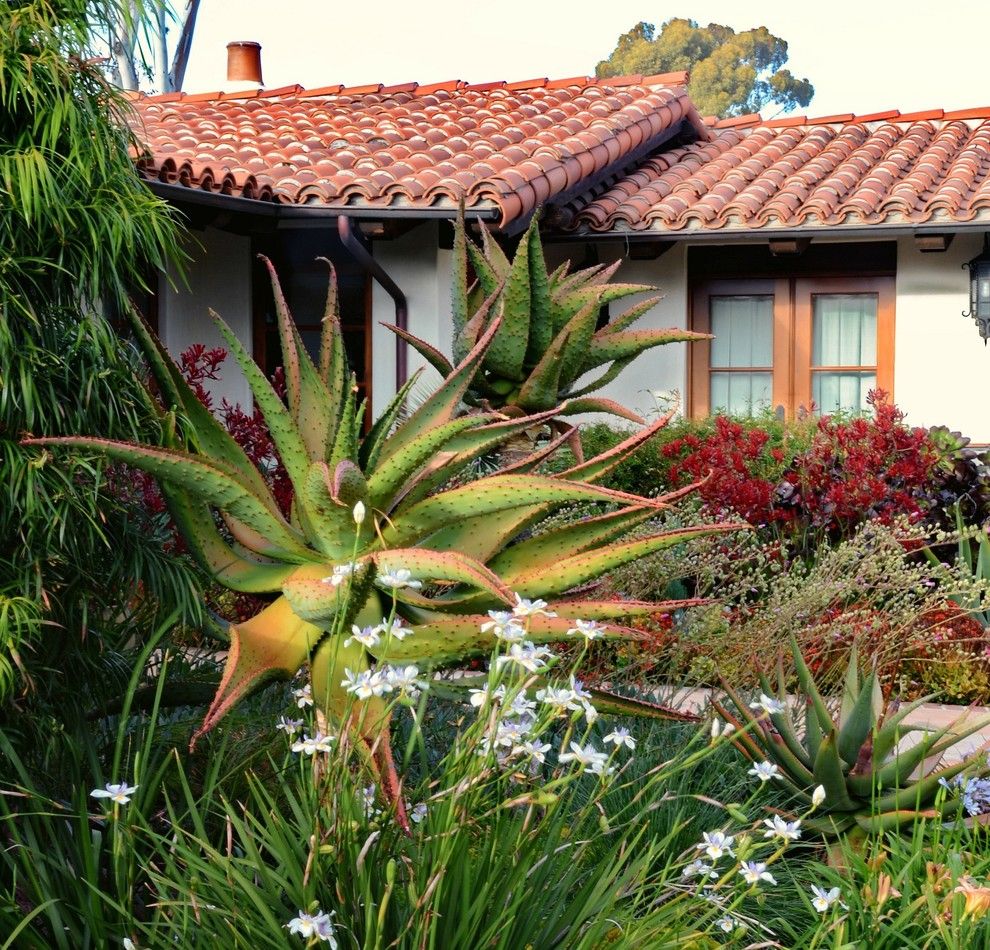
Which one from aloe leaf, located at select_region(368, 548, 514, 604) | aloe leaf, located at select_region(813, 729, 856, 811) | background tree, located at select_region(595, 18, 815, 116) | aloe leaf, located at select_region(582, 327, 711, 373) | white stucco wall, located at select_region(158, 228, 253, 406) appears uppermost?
background tree, located at select_region(595, 18, 815, 116)

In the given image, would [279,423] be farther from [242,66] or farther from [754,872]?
[242,66]

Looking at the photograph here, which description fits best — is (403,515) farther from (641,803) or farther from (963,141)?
(963,141)

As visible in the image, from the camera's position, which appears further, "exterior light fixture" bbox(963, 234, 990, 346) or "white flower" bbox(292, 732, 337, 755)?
"exterior light fixture" bbox(963, 234, 990, 346)

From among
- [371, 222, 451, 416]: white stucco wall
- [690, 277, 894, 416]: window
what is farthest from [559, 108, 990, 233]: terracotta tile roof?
[371, 222, 451, 416]: white stucco wall

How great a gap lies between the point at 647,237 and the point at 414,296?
210 cm

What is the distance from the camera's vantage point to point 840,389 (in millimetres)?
11453

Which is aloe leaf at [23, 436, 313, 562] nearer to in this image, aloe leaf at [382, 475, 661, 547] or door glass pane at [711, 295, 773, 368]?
aloe leaf at [382, 475, 661, 547]

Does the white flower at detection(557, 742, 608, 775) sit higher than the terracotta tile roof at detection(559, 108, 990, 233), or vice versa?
the terracotta tile roof at detection(559, 108, 990, 233)

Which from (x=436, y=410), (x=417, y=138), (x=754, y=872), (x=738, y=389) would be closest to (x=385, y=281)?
(x=417, y=138)

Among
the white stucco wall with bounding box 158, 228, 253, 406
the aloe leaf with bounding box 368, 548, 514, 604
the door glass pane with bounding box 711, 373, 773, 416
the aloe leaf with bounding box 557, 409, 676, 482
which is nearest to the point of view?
the aloe leaf with bounding box 368, 548, 514, 604

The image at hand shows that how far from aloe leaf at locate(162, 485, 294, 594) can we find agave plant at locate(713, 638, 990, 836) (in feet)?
4.35

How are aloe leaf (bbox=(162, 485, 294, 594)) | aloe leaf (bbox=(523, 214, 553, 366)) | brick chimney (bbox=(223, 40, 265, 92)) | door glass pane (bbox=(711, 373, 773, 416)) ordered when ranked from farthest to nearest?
brick chimney (bbox=(223, 40, 265, 92)) < door glass pane (bbox=(711, 373, 773, 416)) < aloe leaf (bbox=(523, 214, 553, 366)) < aloe leaf (bbox=(162, 485, 294, 594))

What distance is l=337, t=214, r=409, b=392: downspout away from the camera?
369 inches

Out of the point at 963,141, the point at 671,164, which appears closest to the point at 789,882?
the point at 671,164
